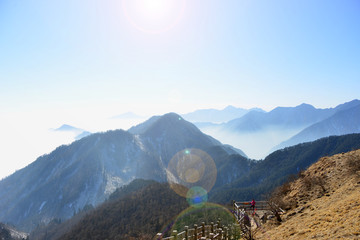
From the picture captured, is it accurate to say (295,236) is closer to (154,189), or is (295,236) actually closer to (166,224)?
(166,224)

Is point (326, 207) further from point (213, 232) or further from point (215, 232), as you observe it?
point (213, 232)

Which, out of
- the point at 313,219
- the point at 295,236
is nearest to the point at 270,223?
the point at 313,219

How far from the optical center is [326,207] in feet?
68.3

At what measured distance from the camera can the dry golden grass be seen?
15.3 m

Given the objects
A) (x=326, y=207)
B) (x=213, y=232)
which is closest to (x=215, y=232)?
(x=213, y=232)

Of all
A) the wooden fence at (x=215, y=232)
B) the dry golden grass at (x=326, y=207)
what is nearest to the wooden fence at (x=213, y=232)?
the wooden fence at (x=215, y=232)

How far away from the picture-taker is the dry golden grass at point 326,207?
1527 cm

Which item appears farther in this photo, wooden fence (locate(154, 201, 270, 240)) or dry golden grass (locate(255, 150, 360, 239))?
wooden fence (locate(154, 201, 270, 240))

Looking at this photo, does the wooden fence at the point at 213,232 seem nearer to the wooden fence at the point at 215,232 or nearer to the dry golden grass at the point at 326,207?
the wooden fence at the point at 215,232

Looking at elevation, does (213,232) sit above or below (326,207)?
above

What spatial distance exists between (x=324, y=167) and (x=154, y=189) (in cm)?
15298

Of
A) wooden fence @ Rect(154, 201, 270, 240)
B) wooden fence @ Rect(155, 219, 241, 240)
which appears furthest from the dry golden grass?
wooden fence @ Rect(155, 219, 241, 240)

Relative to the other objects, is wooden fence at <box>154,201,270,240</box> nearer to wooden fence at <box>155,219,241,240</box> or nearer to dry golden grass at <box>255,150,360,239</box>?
wooden fence at <box>155,219,241,240</box>

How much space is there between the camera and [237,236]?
24375 millimetres
